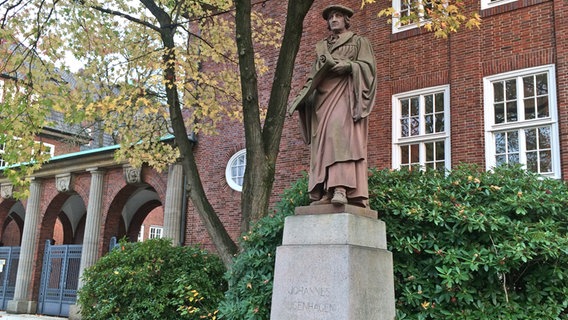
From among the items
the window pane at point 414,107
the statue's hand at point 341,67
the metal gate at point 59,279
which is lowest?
the metal gate at point 59,279

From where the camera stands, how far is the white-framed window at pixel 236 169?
15.5 meters

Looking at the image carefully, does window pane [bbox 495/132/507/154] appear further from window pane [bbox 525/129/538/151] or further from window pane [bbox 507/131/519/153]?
window pane [bbox 525/129/538/151]

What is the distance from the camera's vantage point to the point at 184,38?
539 inches

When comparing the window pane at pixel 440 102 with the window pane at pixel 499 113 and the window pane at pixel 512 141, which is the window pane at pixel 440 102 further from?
the window pane at pixel 512 141

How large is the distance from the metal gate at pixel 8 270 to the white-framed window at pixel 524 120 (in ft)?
60.1

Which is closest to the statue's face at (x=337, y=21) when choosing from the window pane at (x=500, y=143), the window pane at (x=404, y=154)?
the window pane at (x=500, y=143)

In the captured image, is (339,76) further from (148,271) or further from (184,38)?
(184,38)

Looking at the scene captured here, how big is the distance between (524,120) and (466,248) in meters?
5.81

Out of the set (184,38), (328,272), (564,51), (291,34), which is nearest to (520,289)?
(328,272)

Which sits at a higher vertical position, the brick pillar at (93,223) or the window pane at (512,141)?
the window pane at (512,141)

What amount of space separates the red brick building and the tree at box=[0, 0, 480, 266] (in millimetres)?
2252

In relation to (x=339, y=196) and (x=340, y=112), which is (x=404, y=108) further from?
(x=339, y=196)

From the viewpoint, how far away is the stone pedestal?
501cm

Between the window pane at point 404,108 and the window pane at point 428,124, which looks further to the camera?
the window pane at point 404,108
